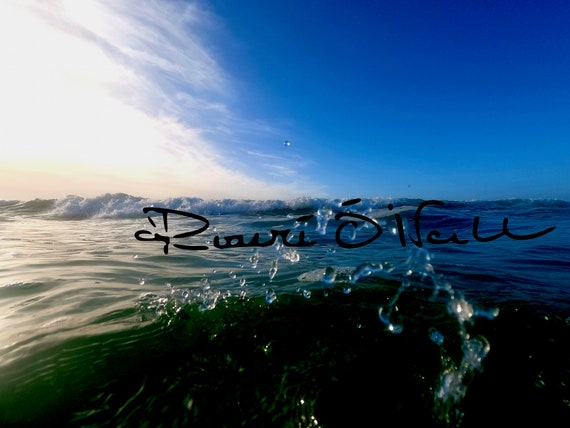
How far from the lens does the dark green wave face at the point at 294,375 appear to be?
1840 mm

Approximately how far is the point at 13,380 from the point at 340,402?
204cm

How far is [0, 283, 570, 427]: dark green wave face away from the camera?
1.84 m

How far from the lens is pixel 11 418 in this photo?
1785 millimetres

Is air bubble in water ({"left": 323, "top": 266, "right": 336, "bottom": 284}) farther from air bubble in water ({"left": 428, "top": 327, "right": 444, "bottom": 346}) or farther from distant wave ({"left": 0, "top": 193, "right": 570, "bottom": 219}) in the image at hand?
distant wave ({"left": 0, "top": 193, "right": 570, "bottom": 219})

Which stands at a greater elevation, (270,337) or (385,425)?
(270,337)

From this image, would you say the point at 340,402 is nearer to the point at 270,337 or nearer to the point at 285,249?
the point at 270,337

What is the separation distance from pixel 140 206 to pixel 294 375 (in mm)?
20036

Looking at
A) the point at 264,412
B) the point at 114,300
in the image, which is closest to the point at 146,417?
the point at 264,412

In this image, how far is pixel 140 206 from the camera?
786 inches

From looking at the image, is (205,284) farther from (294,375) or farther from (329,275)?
(294,375)

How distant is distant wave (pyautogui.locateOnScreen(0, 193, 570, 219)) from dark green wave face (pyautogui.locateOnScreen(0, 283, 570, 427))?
15.4m
